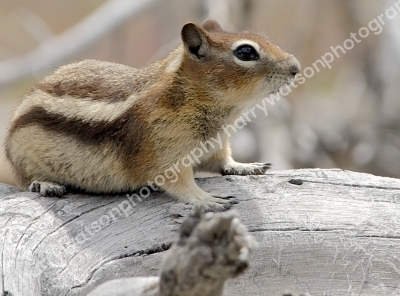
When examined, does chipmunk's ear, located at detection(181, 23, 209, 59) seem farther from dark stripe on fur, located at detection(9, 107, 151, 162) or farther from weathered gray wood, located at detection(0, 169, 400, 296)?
weathered gray wood, located at detection(0, 169, 400, 296)

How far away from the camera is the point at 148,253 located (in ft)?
11.9

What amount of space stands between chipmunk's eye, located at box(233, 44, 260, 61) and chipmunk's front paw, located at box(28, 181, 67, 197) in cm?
161

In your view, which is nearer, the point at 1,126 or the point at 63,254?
the point at 63,254

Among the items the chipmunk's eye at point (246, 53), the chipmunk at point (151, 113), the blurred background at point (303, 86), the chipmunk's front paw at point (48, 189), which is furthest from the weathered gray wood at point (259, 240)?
the blurred background at point (303, 86)

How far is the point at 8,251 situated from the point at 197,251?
6.03 ft

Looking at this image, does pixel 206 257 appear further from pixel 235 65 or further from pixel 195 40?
pixel 195 40

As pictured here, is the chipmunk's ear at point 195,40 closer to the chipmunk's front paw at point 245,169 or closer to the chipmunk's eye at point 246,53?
the chipmunk's eye at point 246,53

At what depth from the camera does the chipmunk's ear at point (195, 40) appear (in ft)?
13.8

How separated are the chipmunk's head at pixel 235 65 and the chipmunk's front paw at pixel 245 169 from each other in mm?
552

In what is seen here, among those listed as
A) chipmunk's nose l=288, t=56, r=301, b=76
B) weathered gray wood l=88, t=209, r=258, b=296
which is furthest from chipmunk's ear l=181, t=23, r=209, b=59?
weathered gray wood l=88, t=209, r=258, b=296

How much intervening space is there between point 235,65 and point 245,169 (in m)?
0.82

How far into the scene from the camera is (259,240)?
3670 millimetres

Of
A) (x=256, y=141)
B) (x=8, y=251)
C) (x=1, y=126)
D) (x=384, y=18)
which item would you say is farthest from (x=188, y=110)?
(x=1, y=126)

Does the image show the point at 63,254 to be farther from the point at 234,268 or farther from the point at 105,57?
the point at 105,57
